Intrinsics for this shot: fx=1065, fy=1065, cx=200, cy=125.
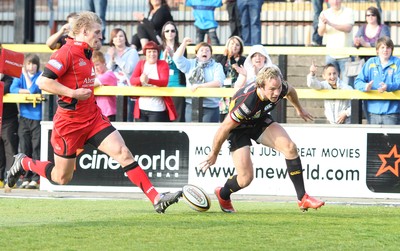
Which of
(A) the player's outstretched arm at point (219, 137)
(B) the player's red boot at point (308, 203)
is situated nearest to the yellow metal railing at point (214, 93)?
(B) the player's red boot at point (308, 203)

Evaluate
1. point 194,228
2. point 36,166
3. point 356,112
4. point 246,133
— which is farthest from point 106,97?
point 194,228

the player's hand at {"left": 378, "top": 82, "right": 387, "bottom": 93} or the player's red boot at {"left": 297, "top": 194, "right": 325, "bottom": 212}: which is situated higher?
the player's hand at {"left": 378, "top": 82, "right": 387, "bottom": 93}

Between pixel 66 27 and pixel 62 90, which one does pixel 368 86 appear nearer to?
pixel 66 27

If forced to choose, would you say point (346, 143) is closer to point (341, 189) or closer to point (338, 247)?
point (341, 189)

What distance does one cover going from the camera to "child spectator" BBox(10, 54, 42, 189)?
17469mm

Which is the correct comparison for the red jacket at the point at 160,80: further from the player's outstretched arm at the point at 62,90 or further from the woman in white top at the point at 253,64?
the player's outstretched arm at the point at 62,90

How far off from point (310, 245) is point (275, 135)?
3.06 metres

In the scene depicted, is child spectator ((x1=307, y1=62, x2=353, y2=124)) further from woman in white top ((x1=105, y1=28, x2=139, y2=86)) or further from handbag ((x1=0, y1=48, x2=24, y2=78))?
handbag ((x1=0, y1=48, x2=24, y2=78))

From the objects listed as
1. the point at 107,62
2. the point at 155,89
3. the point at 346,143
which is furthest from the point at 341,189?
the point at 107,62

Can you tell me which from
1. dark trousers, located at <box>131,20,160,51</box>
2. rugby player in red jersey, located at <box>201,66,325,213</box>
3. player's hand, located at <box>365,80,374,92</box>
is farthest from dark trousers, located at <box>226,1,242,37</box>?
rugby player in red jersey, located at <box>201,66,325,213</box>

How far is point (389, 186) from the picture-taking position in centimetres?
1571

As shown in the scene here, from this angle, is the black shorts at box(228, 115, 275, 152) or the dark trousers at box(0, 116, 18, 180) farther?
the dark trousers at box(0, 116, 18, 180)

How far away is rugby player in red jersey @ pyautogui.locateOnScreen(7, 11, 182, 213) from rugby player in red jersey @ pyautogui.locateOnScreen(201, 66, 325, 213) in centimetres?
74

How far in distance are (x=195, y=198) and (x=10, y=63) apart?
9.37 ft
